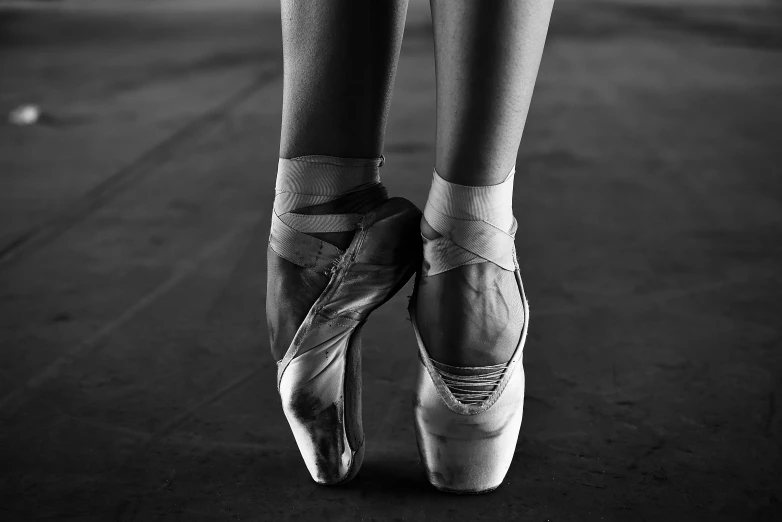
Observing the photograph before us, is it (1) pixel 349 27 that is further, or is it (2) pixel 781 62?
(2) pixel 781 62

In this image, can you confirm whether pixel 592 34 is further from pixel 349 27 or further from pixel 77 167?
pixel 349 27

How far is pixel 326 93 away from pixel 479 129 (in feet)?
0.58

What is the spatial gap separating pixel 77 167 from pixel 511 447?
1.61m

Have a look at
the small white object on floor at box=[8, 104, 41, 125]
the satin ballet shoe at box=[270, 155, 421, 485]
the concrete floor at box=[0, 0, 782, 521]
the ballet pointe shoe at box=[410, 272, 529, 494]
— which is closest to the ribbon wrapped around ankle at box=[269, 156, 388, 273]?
the satin ballet shoe at box=[270, 155, 421, 485]

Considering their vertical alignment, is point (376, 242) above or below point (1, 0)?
above

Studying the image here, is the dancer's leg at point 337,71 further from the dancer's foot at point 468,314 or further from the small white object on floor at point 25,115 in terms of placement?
the small white object on floor at point 25,115

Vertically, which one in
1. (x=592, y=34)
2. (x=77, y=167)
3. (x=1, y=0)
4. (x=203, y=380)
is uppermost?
(x=203, y=380)

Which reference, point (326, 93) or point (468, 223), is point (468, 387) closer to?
point (468, 223)

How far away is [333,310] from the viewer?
86cm

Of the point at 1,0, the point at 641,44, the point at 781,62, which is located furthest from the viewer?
the point at 1,0

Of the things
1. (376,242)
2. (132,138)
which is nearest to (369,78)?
(376,242)

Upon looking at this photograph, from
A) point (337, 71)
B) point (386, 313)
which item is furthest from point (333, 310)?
point (386, 313)

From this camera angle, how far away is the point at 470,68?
75 cm

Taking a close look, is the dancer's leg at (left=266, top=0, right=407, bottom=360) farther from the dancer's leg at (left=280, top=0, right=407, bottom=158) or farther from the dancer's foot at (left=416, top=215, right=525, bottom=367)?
the dancer's foot at (left=416, top=215, right=525, bottom=367)
